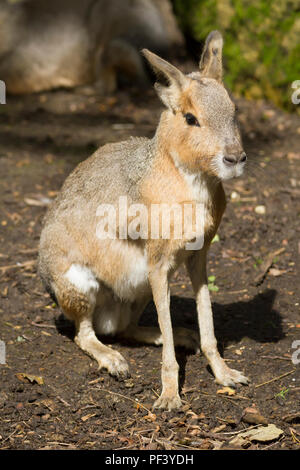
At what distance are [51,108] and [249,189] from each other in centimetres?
320

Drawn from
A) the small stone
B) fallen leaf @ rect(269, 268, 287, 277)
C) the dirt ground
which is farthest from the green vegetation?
fallen leaf @ rect(269, 268, 287, 277)

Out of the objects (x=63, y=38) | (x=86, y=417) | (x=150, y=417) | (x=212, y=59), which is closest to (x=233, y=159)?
(x=212, y=59)

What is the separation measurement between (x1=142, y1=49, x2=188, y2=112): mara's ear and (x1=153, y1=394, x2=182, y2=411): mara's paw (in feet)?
4.87

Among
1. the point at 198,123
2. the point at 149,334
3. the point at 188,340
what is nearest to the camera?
the point at 198,123

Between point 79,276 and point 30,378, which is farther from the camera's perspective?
point 79,276

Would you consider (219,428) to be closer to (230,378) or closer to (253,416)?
(253,416)

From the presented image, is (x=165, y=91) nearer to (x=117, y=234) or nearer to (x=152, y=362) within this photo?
(x=117, y=234)

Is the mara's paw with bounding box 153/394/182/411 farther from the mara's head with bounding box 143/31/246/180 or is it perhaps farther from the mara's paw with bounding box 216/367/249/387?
the mara's head with bounding box 143/31/246/180

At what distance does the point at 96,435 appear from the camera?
11.3 ft

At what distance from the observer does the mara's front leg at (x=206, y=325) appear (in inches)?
150

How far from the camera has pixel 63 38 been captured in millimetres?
Answer: 8961

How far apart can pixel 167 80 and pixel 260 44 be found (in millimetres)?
4462

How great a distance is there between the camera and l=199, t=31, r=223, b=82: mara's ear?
366cm

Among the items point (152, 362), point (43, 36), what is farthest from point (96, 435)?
point (43, 36)
